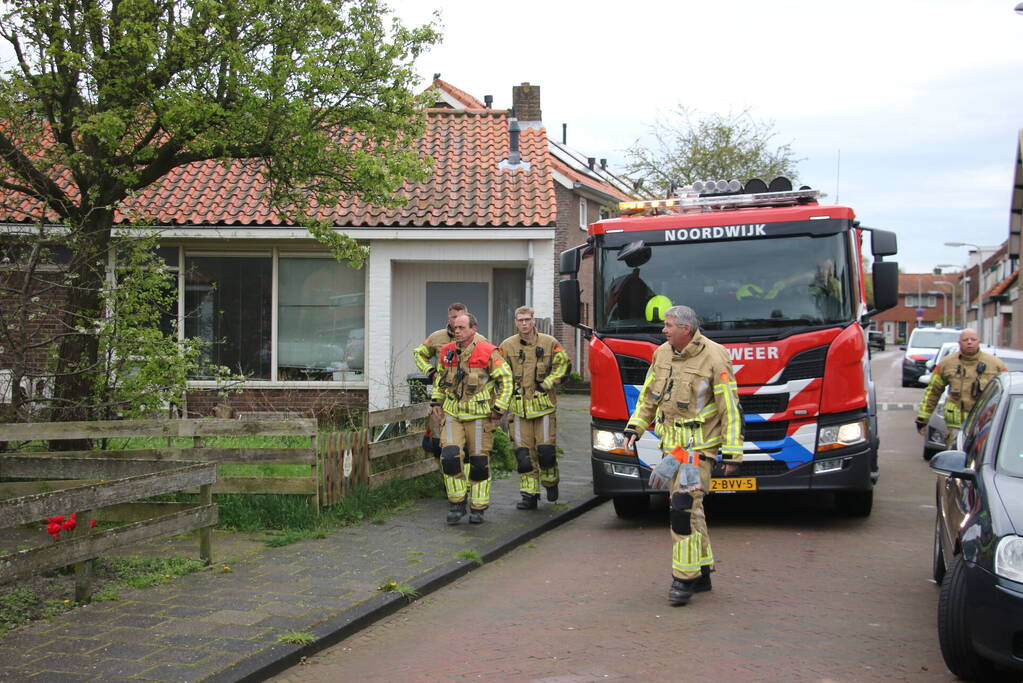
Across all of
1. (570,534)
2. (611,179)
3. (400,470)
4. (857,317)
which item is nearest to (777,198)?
(857,317)

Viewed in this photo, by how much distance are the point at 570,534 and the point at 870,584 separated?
2847 millimetres

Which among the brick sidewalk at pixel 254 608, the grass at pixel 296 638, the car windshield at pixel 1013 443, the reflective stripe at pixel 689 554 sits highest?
the car windshield at pixel 1013 443

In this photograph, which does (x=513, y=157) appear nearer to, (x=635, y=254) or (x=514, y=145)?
(x=514, y=145)

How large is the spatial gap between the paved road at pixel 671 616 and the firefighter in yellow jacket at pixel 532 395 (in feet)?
2.31

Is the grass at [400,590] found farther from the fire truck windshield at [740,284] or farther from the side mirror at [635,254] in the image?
the side mirror at [635,254]

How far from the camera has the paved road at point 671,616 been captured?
5172 mm

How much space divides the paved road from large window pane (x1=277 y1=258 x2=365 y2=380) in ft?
28.4

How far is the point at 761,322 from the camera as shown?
8.73 meters

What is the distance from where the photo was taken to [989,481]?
5.08 metres

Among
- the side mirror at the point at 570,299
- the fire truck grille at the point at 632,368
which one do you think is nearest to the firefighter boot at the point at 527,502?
the fire truck grille at the point at 632,368

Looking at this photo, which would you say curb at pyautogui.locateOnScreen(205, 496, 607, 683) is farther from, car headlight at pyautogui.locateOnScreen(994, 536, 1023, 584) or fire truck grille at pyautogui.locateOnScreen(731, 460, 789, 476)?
car headlight at pyautogui.locateOnScreen(994, 536, 1023, 584)

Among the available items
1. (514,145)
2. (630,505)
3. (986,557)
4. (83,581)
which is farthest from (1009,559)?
(514,145)

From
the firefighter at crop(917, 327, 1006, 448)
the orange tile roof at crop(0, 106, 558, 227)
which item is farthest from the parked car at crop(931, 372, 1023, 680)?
the orange tile roof at crop(0, 106, 558, 227)

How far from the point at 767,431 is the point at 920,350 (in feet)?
88.7
